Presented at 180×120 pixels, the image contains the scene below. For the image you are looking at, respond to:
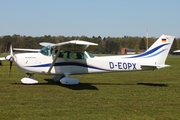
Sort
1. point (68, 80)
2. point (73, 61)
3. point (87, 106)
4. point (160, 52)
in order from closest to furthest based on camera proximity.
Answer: point (87, 106), point (68, 80), point (73, 61), point (160, 52)

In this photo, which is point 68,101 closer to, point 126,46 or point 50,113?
point 50,113

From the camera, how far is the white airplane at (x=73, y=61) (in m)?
13.5

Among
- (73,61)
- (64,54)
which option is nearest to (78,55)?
(73,61)

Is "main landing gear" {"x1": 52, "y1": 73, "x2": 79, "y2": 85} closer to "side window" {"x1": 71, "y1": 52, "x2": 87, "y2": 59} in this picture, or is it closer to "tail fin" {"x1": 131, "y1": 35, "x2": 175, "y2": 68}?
"side window" {"x1": 71, "y1": 52, "x2": 87, "y2": 59}

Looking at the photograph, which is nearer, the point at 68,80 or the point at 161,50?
the point at 68,80

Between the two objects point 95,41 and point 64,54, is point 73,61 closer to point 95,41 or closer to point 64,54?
point 64,54

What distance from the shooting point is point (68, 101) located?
9.09 meters

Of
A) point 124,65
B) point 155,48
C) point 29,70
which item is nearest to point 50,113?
point 29,70

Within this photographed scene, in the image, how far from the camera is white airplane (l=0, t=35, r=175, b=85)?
1346 cm

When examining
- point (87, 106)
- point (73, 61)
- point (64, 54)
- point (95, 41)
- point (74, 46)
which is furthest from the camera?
point (95, 41)

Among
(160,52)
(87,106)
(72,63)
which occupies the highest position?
(160,52)

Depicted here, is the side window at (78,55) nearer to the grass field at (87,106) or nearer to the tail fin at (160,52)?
the tail fin at (160,52)

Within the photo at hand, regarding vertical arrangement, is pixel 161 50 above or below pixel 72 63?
above

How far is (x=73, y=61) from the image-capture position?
14.1 meters
